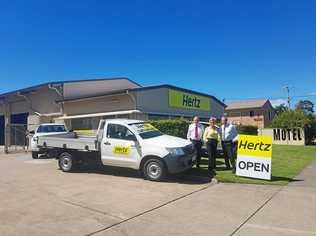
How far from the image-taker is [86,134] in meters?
14.2

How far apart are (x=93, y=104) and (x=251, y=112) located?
43.1 metres

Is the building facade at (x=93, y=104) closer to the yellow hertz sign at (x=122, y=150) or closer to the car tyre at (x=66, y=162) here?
the car tyre at (x=66, y=162)

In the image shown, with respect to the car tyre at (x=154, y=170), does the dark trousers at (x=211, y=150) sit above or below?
above

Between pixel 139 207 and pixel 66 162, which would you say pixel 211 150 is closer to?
pixel 139 207

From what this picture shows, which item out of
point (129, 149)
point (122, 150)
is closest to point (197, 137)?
point (129, 149)

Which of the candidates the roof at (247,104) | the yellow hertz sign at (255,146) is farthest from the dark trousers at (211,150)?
the roof at (247,104)

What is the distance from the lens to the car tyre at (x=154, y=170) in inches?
419

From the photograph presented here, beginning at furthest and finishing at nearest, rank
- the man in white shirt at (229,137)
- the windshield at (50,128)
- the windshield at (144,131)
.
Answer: the windshield at (50,128)
the man in white shirt at (229,137)
the windshield at (144,131)

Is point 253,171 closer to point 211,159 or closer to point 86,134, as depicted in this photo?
point 211,159

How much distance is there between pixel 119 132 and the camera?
11.8 m

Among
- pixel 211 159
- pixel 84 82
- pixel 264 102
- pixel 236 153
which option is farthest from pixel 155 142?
pixel 264 102

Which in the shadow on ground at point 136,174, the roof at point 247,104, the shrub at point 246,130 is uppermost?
the roof at point 247,104

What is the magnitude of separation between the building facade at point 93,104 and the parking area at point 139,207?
11.0 meters

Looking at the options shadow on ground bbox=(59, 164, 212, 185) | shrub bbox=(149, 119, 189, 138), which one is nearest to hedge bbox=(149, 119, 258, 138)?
shrub bbox=(149, 119, 189, 138)
